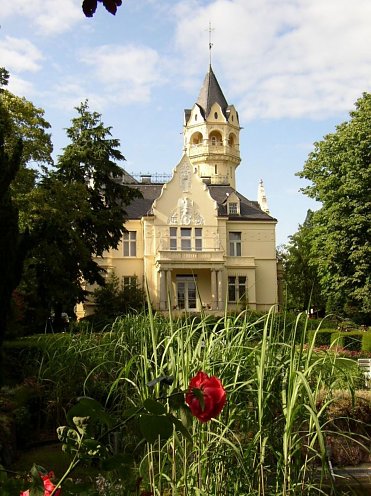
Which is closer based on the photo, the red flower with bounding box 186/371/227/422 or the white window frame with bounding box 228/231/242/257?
the red flower with bounding box 186/371/227/422

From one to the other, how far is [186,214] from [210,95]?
21.8m

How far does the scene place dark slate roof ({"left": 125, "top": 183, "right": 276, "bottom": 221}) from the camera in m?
41.2

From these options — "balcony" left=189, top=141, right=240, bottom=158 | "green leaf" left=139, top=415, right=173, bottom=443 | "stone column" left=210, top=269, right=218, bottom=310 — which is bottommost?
"green leaf" left=139, top=415, right=173, bottom=443

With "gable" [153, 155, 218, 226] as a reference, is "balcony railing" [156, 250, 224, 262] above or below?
below

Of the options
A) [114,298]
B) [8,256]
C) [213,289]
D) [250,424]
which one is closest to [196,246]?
[213,289]

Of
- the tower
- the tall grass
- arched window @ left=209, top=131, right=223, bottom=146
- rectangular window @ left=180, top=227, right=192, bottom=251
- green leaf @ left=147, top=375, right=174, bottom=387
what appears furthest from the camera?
arched window @ left=209, top=131, right=223, bottom=146

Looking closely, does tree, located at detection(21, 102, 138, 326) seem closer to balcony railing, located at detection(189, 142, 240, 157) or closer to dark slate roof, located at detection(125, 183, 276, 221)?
dark slate roof, located at detection(125, 183, 276, 221)

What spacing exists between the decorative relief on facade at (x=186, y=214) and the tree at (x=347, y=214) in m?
9.45

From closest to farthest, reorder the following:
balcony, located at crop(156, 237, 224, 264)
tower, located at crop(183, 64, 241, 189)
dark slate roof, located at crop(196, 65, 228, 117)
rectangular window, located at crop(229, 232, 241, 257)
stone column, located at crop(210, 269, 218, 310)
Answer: stone column, located at crop(210, 269, 218, 310), balcony, located at crop(156, 237, 224, 264), rectangular window, located at crop(229, 232, 241, 257), tower, located at crop(183, 64, 241, 189), dark slate roof, located at crop(196, 65, 228, 117)

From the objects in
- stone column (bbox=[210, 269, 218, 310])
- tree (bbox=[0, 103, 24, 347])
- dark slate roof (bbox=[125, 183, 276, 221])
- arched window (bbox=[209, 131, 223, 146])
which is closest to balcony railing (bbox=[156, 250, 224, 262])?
stone column (bbox=[210, 269, 218, 310])

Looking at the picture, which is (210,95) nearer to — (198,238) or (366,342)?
(198,238)

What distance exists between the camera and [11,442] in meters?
7.80

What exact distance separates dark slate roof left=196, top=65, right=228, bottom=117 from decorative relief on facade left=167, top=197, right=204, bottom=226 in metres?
19.2

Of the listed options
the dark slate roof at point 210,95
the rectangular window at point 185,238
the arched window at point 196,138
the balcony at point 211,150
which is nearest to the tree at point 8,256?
the rectangular window at point 185,238
